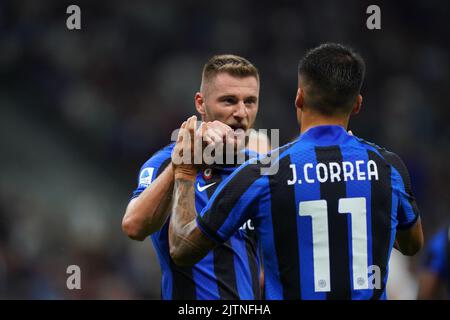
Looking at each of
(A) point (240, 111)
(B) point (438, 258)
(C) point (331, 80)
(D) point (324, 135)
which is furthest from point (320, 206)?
(B) point (438, 258)

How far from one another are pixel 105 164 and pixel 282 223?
10230mm

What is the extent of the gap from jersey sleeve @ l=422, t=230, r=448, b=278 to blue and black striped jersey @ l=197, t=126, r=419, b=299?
2260 mm

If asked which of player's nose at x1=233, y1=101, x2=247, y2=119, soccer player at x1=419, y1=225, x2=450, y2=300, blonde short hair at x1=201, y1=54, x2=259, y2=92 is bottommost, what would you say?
soccer player at x1=419, y1=225, x2=450, y2=300

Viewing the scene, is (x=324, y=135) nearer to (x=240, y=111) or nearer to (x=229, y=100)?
(x=240, y=111)

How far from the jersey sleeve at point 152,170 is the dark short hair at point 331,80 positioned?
1163 mm

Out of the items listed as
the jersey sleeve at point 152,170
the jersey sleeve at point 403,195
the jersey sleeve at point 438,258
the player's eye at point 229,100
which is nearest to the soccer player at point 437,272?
the jersey sleeve at point 438,258

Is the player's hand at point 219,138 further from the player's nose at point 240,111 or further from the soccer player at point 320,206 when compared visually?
the player's nose at point 240,111

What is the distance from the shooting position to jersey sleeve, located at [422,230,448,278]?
573 centimetres

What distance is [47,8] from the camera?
15.0m

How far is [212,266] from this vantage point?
4445 mm

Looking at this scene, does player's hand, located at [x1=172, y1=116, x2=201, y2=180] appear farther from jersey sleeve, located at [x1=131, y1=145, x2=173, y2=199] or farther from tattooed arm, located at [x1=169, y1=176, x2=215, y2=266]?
jersey sleeve, located at [x1=131, y1=145, x2=173, y2=199]

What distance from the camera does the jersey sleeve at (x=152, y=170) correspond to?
4490 mm

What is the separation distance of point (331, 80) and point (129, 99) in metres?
10.5

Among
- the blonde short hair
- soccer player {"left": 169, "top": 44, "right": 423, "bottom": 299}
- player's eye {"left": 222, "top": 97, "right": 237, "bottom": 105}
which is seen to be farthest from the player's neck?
the blonde short hair
